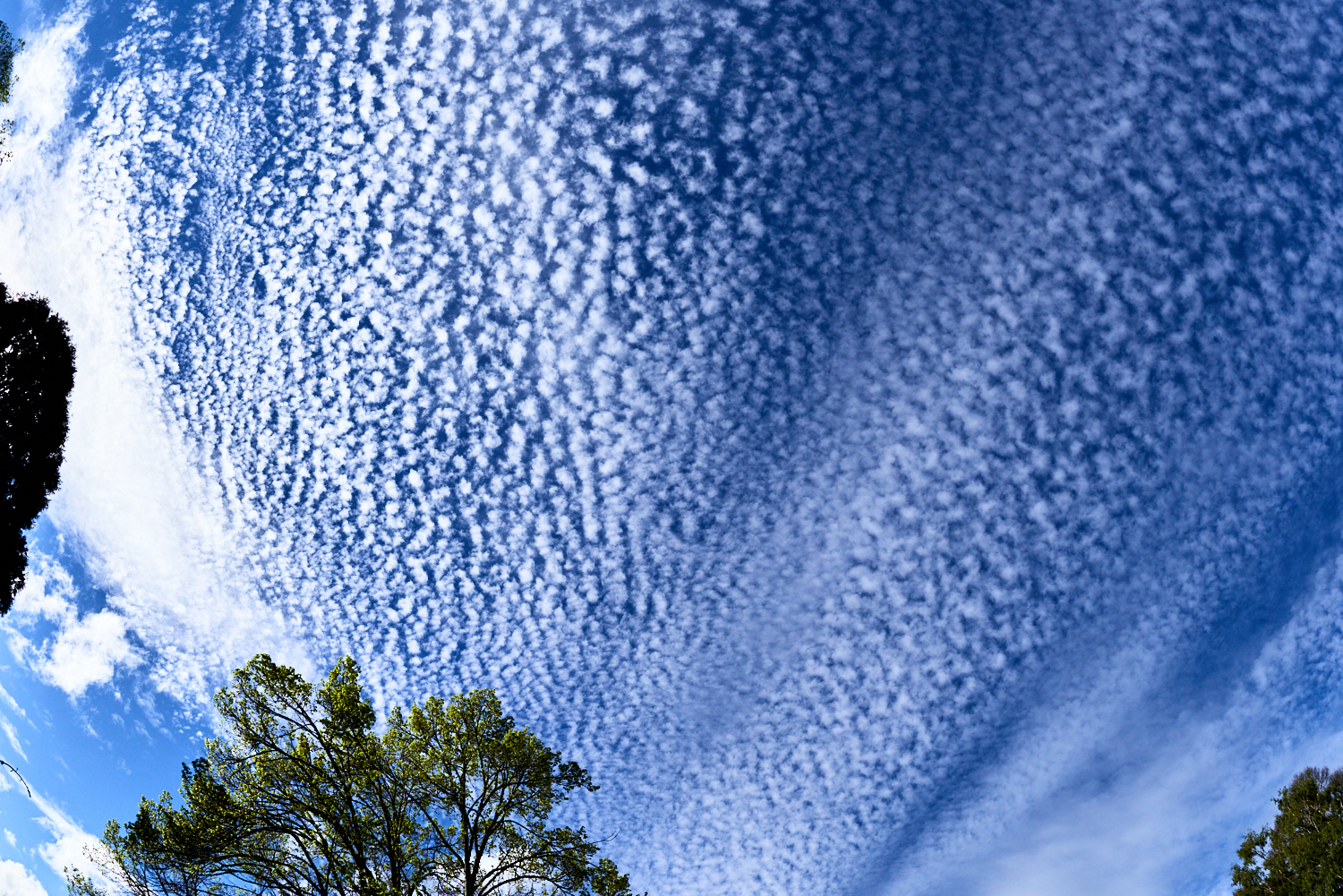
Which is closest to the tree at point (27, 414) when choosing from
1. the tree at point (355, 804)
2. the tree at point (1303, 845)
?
the tree at point (355, 804)

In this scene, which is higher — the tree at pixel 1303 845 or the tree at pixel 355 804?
the tree at pixel 1303 845

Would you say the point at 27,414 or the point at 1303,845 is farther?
the point at 1303,845

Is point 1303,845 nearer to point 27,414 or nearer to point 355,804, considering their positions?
point 355,804

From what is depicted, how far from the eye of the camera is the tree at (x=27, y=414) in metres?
13.4

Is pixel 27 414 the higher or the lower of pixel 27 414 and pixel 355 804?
the higher

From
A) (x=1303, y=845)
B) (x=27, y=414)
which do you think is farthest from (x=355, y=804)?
(x=1303, y=845)

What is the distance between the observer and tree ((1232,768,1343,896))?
62.2 feet

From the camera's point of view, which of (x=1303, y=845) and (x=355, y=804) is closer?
(x=355, y=804)

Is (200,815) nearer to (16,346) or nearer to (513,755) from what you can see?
(513,755)

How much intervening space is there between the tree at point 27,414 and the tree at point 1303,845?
114 feet

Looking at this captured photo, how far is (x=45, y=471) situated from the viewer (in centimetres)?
1416

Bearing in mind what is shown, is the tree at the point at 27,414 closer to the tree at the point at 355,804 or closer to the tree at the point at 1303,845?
the tree at the point at 355,804

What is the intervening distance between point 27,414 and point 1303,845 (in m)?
36.8

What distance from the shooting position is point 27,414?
1407 cm
